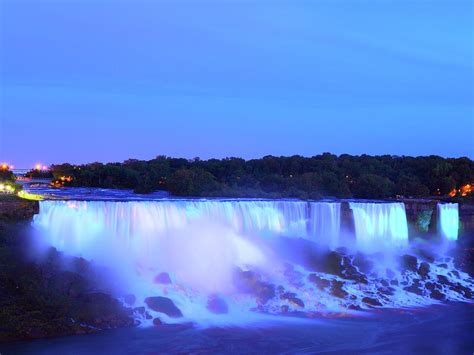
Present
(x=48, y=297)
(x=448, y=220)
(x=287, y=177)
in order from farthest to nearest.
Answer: (x=287, y=177), (x=448, y=220), (x=48, y=297)

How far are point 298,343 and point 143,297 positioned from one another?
619 cm

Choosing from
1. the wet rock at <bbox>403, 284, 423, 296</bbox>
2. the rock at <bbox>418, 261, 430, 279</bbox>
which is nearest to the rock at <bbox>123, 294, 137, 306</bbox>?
the wet rock at <bbox>403, 284, 423, 296</bbox>

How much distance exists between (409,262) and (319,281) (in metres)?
7.06

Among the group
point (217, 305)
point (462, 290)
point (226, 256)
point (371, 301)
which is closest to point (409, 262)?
point (462, 290)

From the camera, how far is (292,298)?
23.0 meters

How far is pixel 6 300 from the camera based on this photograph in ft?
60.7

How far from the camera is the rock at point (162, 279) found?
23.1 meters

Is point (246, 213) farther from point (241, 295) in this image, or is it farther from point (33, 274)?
point (33, 274)

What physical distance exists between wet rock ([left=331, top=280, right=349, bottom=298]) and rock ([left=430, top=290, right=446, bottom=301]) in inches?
164

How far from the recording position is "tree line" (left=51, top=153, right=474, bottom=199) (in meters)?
50.4

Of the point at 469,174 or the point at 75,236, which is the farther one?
the point at 469,174

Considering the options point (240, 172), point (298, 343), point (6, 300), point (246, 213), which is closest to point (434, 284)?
point (246, 213)

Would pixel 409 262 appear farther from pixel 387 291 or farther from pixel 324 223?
pixel 324 223

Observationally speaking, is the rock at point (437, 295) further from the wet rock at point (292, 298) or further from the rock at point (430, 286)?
the wet rock at point (292, 298)
